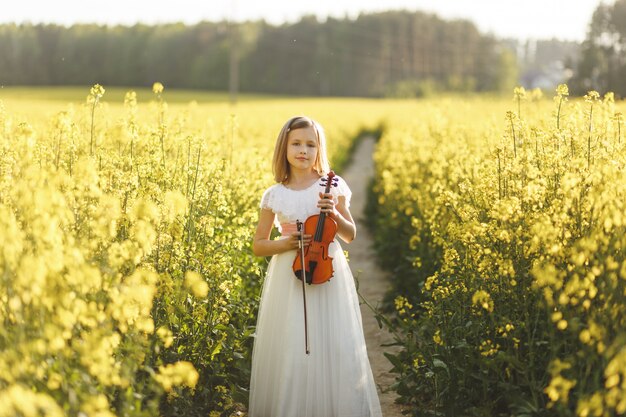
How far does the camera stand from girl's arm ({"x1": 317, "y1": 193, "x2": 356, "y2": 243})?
442 centimetres

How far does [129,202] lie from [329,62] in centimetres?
7487

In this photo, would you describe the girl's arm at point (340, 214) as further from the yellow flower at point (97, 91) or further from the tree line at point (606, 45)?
the tree line at point (606, 45)

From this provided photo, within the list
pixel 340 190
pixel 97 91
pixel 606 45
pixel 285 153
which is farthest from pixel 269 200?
pixel 606 45

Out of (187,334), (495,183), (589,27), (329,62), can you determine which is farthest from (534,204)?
(329,62)

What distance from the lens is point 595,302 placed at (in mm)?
3816

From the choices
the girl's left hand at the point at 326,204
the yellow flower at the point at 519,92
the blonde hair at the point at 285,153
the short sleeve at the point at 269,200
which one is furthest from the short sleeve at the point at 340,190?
the yellow flower at the point at 519,92

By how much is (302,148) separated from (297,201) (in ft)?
1.00

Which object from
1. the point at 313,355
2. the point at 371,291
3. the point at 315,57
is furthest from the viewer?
the point at 315,57

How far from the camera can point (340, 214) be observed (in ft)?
15.7

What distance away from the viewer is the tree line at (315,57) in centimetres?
5247

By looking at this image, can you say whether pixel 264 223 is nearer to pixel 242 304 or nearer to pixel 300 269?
pixel 300 269

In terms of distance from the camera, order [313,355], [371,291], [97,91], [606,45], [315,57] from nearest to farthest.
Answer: [313,355], [97,91], [371,291], [606,45], [315,57]

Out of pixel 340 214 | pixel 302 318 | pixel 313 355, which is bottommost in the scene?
pixel 313 355

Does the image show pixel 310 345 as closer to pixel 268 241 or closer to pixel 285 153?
pixel 268 241
